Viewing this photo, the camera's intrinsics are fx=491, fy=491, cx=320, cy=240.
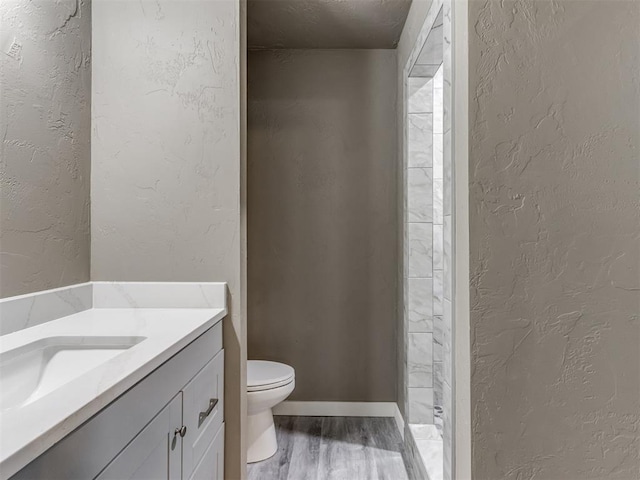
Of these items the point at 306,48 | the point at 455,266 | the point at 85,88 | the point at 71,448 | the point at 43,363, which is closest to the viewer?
the point at 71,448

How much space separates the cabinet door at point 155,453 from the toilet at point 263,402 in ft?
3.66

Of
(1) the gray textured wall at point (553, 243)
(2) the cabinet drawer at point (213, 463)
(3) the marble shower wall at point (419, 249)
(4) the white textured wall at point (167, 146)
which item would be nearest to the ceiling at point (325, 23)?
(3) the marble shower wall at point (419, 249)

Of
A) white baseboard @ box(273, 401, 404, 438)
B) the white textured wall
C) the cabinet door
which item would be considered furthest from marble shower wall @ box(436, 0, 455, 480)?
white baseboard @ box(273, 401, 404, 438)

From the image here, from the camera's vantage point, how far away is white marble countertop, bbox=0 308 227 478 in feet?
2.08

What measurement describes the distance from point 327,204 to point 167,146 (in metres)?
1.41

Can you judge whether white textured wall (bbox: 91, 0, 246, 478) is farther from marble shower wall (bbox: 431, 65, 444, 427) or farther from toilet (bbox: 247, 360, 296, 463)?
marble shower wall (bbox: 431, 65, 444, 427)

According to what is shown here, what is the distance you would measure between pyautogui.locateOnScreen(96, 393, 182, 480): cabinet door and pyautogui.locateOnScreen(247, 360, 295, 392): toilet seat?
1106mm

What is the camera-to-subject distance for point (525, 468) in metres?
1.40

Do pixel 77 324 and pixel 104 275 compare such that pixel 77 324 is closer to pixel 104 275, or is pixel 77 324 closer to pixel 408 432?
pixel 104 275

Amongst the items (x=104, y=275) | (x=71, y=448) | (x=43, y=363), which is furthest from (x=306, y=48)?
(x=71, y=448)

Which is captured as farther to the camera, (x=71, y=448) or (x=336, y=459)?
(x=336, y=459)

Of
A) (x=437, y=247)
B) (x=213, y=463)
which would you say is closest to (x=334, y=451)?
(x=213, y=463)

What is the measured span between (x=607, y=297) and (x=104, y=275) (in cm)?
165

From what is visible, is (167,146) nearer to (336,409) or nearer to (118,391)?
(118,391)
